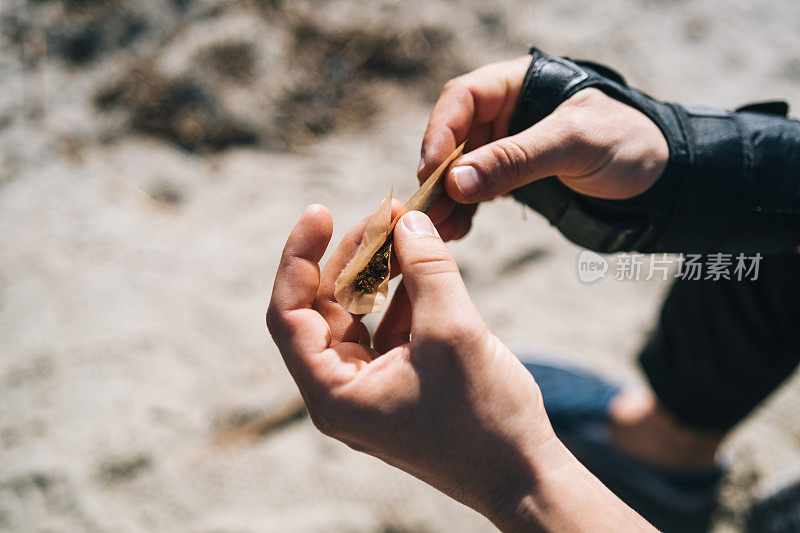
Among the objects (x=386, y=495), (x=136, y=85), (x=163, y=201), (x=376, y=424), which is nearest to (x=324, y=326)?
(x=376, y=424)

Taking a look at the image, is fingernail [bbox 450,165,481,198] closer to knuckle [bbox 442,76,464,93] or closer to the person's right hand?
the person's right hand

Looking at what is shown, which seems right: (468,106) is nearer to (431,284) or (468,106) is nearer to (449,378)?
(431,284)

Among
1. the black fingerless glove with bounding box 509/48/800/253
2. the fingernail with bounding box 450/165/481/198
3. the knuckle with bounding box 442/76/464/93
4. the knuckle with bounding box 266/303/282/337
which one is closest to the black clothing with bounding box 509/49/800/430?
the black fingerless glove with bounding box 509/48/800/253

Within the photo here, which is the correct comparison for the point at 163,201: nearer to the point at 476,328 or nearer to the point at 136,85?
the point at 136,85

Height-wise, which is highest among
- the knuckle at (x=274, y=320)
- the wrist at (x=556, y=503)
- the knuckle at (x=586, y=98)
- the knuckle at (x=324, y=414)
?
the knuckle at (x=586, y=98)

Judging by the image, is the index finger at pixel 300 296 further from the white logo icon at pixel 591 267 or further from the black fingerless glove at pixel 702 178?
the white logo icon at pixel 591 267

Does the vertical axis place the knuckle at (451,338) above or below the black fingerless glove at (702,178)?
below

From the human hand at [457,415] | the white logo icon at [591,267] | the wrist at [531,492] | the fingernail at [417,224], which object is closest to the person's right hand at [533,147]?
the fingernail at [417,224]
